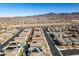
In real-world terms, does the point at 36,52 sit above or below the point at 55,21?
below

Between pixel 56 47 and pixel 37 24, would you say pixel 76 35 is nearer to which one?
pixel 56 47

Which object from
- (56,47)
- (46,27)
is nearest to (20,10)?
(46,27)

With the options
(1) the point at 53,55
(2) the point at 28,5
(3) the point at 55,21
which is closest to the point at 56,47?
(1) the point at 53,55

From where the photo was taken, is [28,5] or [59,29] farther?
[59,29]

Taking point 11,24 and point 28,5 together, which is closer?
point 28,5

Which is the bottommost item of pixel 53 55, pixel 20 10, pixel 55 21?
pixel 53 55

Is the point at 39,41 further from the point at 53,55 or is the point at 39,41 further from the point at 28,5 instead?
the point at 28,5
